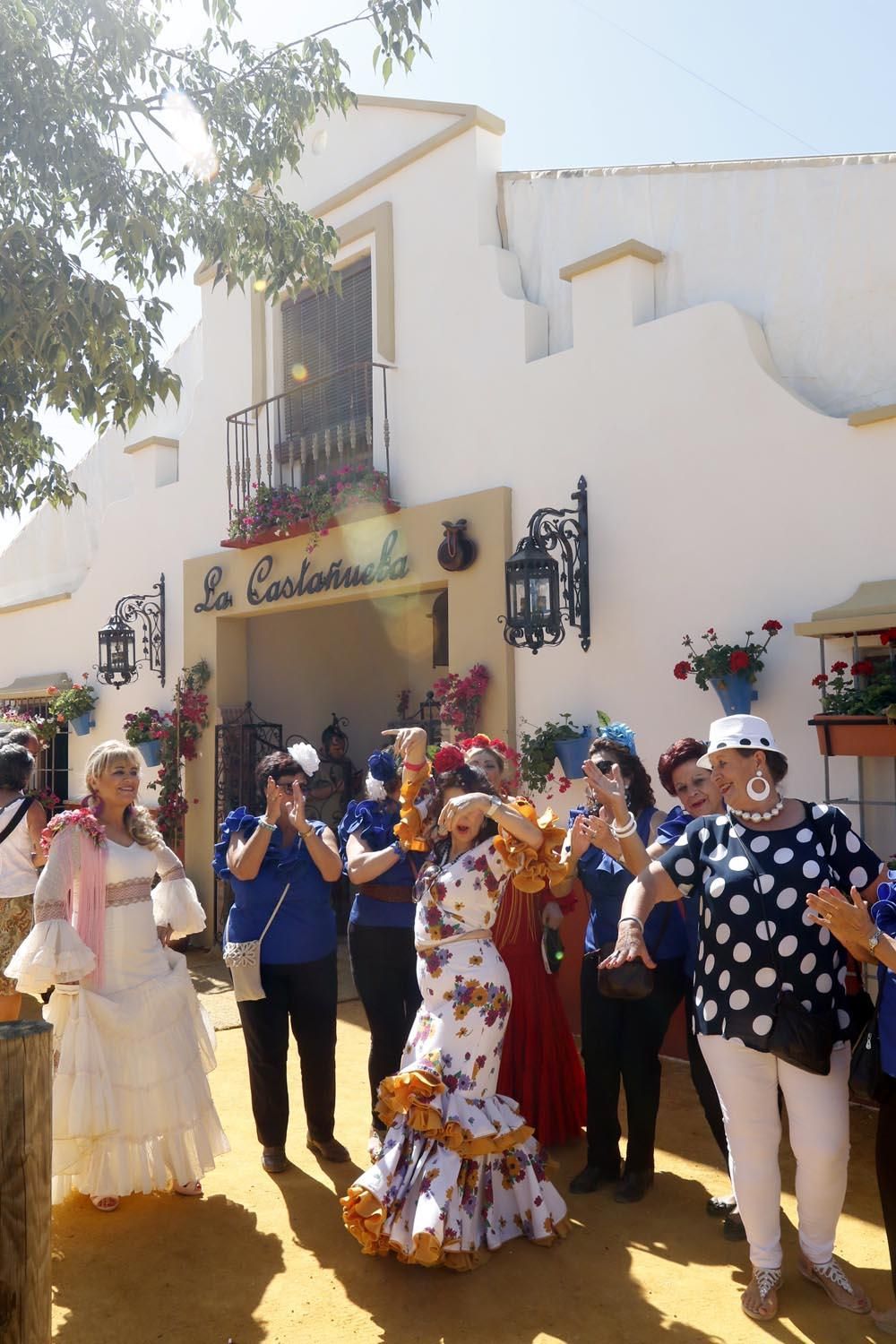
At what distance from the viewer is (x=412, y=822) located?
396 centimetres

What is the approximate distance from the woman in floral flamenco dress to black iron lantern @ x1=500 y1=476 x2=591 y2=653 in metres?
2.57

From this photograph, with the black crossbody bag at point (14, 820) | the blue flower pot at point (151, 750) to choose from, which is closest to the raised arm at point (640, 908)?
the black crossbody bag at point (14, 820)

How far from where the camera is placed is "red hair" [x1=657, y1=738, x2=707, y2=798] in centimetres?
422

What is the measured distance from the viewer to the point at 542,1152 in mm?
3863

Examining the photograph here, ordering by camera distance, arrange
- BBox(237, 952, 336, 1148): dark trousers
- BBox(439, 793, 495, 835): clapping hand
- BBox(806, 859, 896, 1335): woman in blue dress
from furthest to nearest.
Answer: BBox(237, 952, 336, 1148): dark trousers → BBox(439, 793, 495, 835): clapping hand → BBox(806, 859, 896, 1335): woman in blue dress

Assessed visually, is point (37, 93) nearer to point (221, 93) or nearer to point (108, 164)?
point (108, 164)

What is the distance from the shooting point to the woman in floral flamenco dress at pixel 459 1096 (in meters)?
3.50

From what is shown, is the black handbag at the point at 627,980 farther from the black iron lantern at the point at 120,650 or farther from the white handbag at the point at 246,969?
the black iron lantern at the point at 120,650

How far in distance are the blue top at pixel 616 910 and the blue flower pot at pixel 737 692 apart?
1403mm

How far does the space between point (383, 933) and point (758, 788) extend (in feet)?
6.30

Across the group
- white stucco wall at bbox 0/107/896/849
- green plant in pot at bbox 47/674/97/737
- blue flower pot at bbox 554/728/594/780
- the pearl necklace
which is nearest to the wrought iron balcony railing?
white stucco wall at bbox 0/107/896/849

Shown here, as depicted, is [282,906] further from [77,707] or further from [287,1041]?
[77,707]

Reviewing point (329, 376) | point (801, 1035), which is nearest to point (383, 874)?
point (801, 1035)

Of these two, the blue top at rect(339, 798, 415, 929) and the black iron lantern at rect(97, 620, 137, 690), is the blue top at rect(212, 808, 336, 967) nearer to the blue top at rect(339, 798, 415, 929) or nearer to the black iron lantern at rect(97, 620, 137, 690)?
the blue top at rect(339, 798, 415, 929)
